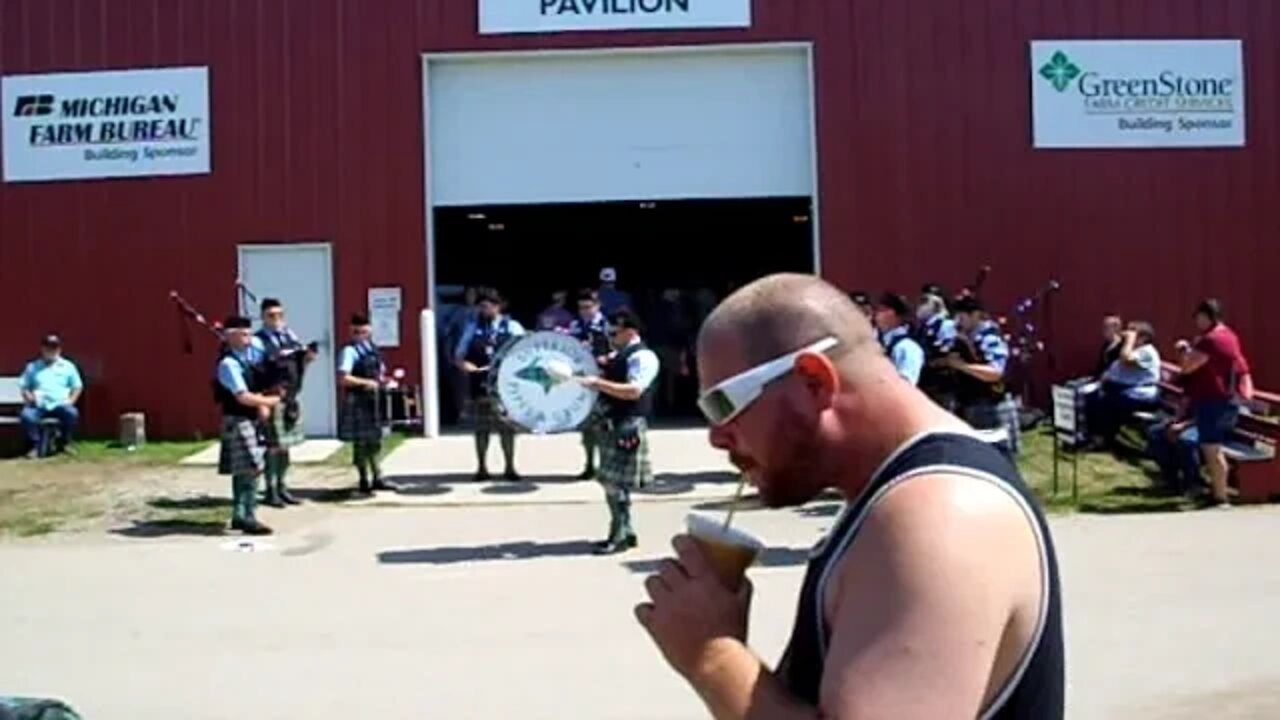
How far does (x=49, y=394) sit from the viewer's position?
2116cm

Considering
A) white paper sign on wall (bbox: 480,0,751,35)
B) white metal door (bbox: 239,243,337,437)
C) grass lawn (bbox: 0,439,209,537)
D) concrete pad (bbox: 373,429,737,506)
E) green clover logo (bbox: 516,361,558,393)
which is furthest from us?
white metal door (bbox: 239,243,337,437)

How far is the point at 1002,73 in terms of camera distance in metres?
21.7

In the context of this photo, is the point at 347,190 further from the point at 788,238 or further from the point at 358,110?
the point at 788,238

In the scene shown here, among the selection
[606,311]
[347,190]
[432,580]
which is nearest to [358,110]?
[347,190]

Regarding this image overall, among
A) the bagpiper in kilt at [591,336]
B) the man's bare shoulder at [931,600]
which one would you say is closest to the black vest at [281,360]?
the bagpiper in kilt at [591,336]

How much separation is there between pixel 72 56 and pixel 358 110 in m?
3.94

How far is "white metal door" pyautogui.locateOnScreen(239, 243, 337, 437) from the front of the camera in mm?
21859

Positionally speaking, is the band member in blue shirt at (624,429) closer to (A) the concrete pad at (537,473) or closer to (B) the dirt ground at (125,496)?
(A) the concrete pad at (537,473)

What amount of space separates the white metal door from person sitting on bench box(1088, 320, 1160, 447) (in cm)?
956

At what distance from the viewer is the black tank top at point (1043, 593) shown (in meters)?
2.13

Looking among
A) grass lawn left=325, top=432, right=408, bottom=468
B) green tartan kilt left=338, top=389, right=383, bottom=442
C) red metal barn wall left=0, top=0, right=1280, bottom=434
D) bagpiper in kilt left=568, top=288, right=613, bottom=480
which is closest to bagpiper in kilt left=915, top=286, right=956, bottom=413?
bagpiper in kilt left=568, top=288, right=613, bottom=480

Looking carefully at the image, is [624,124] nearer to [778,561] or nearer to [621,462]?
[621,462]

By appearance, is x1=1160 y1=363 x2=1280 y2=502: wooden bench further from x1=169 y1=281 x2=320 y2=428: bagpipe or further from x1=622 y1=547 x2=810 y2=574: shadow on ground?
x1=169 y1=281 x2=320 y2=428: bagpipe

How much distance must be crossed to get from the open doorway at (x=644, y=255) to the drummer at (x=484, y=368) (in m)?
6.72
